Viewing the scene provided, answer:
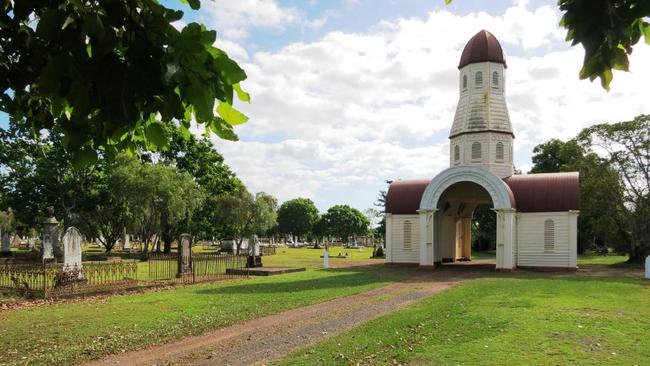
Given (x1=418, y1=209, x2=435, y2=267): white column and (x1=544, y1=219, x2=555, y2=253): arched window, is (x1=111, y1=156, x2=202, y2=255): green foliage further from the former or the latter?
(x1=544, y1=219, x2=555, y2=253): arched window

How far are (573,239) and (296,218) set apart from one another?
8016 cm

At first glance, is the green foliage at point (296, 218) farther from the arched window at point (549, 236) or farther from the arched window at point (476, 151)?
the arched window at point (549, 236)

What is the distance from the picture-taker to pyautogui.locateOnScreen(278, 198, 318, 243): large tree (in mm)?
106062

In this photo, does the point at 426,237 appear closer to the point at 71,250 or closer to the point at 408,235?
the point at 408,235

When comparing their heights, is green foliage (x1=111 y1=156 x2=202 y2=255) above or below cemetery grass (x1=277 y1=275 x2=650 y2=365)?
above

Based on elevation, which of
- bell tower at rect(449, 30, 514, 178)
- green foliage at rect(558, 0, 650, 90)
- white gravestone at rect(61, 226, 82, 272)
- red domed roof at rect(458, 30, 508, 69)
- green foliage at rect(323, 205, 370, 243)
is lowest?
green foliage at rect(323, 205, 370, 243)

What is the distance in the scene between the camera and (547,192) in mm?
29641

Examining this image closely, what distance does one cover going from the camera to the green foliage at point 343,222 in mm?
105250

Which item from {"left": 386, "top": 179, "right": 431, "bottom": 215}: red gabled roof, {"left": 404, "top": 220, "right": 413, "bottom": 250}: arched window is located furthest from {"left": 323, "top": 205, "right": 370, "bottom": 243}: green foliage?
{"left": 404, "top": 220, "right": 413, "bottom": 250}: arched window

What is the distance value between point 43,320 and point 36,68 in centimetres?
1162

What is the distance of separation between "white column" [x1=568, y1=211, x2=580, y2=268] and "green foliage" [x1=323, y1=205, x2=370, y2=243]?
77313 millimetres

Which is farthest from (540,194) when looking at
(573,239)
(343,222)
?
(343,222)

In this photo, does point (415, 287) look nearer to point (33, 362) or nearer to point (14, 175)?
point (33, 362)

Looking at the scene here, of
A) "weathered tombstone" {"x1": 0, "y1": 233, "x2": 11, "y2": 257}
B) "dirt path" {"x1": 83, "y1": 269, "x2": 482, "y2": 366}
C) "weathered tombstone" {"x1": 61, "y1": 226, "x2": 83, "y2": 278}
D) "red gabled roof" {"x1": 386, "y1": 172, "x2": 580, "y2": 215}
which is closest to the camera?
"dirt path" {"x1": 83, "y1": 269, "x2": 482, "y2": 366}
